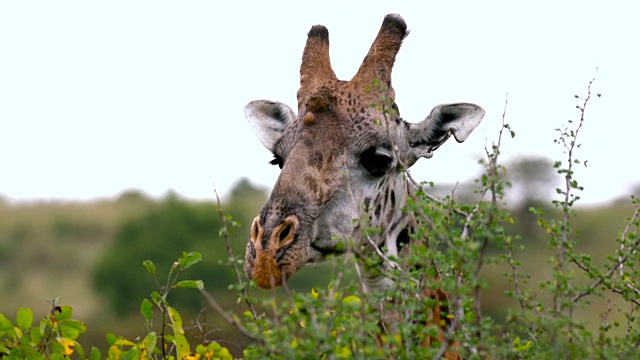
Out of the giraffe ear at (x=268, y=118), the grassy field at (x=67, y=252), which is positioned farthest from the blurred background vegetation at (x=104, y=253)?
the giraffe ear at (x=268, y=118)

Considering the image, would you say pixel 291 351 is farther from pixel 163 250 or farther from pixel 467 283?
pixel 163 250

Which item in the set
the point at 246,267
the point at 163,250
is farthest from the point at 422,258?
the point at 163,250

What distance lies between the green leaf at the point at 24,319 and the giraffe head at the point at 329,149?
3.08ft

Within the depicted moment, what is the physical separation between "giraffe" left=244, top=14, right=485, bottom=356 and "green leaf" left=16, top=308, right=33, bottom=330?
3.08 ft

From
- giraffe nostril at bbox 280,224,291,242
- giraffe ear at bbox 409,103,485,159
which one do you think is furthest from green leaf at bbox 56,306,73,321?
giraffe ear at bbox 409,103,485,159

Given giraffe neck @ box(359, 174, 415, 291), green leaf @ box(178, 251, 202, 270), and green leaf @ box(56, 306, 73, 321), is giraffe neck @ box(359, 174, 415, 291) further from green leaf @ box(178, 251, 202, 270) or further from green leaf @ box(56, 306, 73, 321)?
green leaf @ box(56, 306, 73, 321)

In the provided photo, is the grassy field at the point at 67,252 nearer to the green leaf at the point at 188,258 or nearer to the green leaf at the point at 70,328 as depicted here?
the green leaf at the point at 70,328

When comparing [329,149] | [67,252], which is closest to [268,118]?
[329,149]

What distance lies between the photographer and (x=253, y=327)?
3.67 m

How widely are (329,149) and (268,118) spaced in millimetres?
920

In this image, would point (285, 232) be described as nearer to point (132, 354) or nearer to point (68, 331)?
point (132, 354)

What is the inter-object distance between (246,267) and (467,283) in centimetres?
148

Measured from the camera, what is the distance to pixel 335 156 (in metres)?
5.24

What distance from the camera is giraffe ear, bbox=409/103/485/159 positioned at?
5.57 metres
